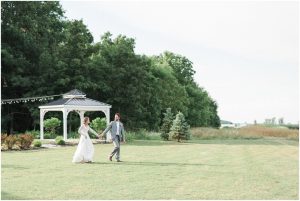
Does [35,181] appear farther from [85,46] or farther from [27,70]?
[85,46]

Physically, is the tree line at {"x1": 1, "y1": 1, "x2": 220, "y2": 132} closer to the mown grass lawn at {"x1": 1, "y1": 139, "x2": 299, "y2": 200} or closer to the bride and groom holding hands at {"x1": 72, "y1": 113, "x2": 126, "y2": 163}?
the bride and groom holding hands at {"x1": 72, "y1": 113, "x2": 126, "y2": 163}

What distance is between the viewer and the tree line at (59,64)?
144ft

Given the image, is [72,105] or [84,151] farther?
[72,105]

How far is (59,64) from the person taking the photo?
143 feet

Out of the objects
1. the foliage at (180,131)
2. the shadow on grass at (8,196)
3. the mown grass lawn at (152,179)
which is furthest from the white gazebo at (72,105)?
the shadow on grass at (8,196)

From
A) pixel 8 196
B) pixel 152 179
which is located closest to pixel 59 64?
pixel 152 179

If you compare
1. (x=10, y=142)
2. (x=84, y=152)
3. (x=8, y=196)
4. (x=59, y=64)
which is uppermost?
(x=59, y=64)

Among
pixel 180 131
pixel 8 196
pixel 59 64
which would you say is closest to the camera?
pixel 8 196

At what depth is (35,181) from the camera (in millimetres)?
13219

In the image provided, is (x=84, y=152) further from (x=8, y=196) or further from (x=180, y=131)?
(x=180, y=131)

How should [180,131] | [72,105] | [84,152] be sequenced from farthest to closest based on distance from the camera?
[180,131]
[72,105]
[84,152]

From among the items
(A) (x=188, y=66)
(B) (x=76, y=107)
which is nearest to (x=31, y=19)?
→ (B) (x=76, y=107)

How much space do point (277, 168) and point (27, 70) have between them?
31.5m

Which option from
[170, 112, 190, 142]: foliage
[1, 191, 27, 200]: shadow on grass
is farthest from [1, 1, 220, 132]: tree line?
[1, 191, 27, 200]: shadow on grass
